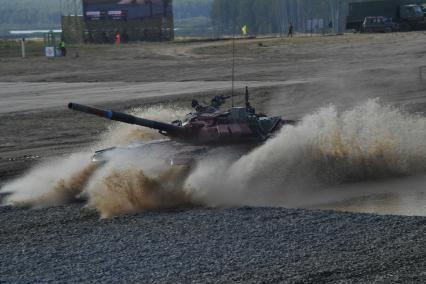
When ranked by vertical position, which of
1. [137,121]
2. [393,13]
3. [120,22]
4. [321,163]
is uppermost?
[393,13]

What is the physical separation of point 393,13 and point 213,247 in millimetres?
60118

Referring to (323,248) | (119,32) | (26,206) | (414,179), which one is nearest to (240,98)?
(414,179)

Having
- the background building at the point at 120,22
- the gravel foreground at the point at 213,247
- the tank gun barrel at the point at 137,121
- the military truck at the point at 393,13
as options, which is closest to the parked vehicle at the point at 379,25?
the military truck at the point at 393,13

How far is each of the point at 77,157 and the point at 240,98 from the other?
13.8m

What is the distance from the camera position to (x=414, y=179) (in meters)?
19.4

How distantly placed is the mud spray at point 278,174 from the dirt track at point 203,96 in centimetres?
83

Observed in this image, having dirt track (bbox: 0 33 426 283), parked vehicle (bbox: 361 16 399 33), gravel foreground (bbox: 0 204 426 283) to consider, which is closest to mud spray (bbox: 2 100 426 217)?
gravel foreground (bbox: 0 204 426 283)

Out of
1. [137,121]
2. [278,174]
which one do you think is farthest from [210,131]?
[278,174]

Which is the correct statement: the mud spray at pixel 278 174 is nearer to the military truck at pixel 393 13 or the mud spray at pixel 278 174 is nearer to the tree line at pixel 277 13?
the military truck at pixel 393 13

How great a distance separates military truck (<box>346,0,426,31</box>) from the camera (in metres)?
67.4

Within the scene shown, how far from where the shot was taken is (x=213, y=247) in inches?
522

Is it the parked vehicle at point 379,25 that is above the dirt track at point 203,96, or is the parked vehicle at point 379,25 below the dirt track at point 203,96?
above

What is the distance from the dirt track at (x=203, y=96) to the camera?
12266 mm

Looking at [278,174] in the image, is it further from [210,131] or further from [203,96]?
[203,96]
